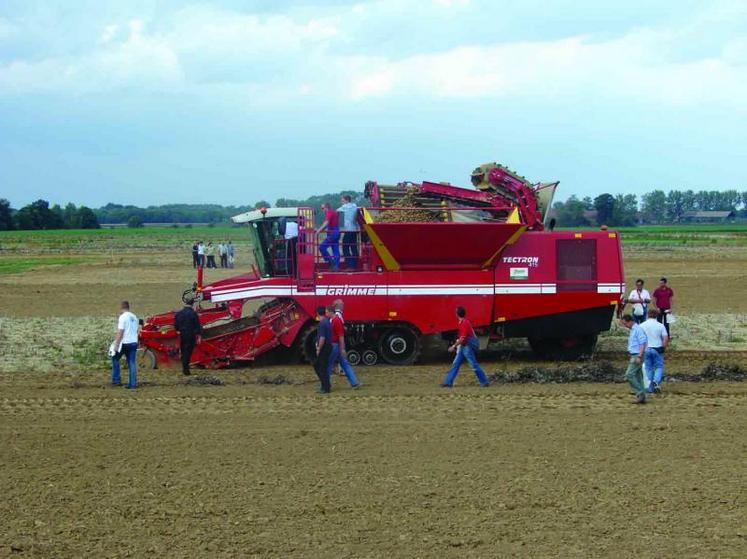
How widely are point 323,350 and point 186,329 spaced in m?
3.13

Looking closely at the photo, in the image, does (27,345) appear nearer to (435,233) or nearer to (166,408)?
(166,408)

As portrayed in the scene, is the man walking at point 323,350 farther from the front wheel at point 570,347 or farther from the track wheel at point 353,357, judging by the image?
the front wheel at point 570,347

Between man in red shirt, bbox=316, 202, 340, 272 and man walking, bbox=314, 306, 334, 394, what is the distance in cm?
263

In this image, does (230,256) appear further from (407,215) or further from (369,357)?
(407,215)

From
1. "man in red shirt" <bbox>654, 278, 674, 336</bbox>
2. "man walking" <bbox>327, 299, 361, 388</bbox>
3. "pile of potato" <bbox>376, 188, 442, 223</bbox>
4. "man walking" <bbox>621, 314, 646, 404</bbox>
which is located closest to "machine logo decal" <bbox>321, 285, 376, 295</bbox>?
"pile of potato" <bbox>376, 188, 442, 223</bbox>

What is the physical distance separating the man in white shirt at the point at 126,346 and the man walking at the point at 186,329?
1010mm

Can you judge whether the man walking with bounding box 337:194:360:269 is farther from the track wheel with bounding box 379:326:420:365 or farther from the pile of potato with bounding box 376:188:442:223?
the track wheel with bounding box 379:326:420:365

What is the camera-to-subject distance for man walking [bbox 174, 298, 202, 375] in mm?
16219

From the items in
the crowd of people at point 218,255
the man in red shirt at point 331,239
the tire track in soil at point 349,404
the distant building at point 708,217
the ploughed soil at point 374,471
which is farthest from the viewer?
the distant building at point 708,217

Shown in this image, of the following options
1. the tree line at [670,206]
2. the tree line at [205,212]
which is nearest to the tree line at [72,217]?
the tree line at [205,212]

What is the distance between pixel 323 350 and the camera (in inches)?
567

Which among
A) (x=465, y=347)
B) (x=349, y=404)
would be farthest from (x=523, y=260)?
(x=349, y=404)

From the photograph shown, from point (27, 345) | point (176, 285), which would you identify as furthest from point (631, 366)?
point (176, 285)

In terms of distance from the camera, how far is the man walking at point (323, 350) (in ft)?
47.1
